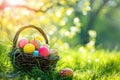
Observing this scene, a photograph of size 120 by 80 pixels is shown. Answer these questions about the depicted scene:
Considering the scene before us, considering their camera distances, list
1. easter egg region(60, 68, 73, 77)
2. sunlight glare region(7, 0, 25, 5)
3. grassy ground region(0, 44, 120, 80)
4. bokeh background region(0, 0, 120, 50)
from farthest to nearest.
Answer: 1. bokeh background region(0, 0, 120, 50)
2. sunlight glare region(7, 0, 25, 5)
3. easter egg region(60, 68, 73, 77)
4. grassy ground region(0, 44, 120, 80)

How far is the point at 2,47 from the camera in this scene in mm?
6031

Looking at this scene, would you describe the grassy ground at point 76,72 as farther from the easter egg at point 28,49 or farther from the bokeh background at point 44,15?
the bokeh background at point 44,15

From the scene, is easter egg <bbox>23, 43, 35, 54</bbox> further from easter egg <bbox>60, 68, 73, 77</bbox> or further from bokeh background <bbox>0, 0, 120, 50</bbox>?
bokeh background <bbox>0, 0, 120, 50</bbox>

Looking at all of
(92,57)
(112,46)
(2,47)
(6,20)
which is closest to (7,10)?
(6,20)

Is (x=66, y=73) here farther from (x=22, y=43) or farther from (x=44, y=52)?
(x=22, y=43)

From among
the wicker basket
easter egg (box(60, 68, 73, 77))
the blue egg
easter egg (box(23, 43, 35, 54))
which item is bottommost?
easter egg (box(60, 68, 73, 77))

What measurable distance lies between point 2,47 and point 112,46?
58.0ft

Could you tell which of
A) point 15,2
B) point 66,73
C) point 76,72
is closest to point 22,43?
point 66,73

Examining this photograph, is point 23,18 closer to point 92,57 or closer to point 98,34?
point 92,57

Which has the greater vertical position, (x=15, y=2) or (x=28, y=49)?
(x=15, y=2)

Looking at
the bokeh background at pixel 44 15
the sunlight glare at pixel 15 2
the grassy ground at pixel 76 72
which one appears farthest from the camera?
the bokeh background at pixel 44 15

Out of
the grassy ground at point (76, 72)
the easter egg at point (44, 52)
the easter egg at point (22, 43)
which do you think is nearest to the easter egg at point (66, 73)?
the grassy ground at point (76, 72)

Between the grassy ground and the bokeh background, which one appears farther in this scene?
the bokeh background

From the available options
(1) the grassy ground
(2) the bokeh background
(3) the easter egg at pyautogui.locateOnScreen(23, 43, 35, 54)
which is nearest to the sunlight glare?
(2) the bokeh background
